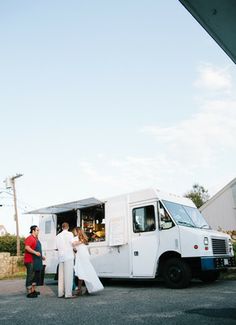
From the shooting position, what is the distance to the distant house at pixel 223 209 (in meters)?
20.8

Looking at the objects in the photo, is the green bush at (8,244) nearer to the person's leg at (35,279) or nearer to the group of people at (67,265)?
the person's leg at (35,279)

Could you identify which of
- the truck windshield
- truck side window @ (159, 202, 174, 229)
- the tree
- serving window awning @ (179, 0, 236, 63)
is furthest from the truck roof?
the tree

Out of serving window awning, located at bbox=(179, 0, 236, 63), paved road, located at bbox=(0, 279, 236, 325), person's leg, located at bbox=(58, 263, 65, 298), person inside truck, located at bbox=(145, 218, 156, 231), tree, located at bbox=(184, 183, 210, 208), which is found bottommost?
paved road, located at bbox=(0, 279, 236, 325)

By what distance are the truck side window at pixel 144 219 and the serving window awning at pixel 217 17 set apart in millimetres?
6917

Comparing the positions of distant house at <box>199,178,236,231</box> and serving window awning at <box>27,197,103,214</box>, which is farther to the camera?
distant house at <box>199,178,236,231</box>

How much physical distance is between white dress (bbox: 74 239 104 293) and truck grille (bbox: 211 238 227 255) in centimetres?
298

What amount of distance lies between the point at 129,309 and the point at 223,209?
1661 centimetres

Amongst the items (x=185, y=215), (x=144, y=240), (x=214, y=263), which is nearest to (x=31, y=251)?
(x=144, y=240)

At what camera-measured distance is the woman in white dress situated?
8.16 metres

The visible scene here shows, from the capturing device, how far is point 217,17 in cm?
268

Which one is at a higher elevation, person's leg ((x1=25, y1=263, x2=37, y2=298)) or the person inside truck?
the person inside truck

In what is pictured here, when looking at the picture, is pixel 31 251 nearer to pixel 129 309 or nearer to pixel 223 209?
pixel 129 309

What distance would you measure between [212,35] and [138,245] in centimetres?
736

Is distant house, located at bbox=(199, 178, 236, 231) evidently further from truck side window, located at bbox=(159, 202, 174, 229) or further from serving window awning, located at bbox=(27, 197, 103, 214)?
truck side window, located at bbox=(159, 202, 174, 229)
